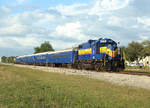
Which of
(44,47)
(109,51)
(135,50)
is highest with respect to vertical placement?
(44,47)

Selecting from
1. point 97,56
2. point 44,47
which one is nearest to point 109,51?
point 97,56

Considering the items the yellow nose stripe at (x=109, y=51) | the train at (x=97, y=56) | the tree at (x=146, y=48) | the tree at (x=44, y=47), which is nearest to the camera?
the yellow nose stripe at (x=109, y=51)

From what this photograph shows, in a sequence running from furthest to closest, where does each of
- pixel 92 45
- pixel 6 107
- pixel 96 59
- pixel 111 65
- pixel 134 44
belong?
pixel 134 44 → pixel 92 45 → pixel 96 59 → pixel 111 65 → pixel 6 107

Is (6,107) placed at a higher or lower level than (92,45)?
lower

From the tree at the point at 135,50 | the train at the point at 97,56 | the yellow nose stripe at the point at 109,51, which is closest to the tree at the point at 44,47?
the tree at the point at 135,50

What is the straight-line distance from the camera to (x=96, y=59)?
2255cm

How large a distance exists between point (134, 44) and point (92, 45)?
125 ft

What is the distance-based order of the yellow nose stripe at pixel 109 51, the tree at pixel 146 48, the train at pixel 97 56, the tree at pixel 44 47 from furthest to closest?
the tree at pixel 44 47 → the tree at pixel 146 48 → the train at pixel 97 56 → the yellow nose stripe at pixel 109 51

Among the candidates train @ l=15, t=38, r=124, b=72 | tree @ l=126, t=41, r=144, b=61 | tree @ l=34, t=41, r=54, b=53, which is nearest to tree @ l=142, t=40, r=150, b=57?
tree @ l=126, t=41, r=144, b=61

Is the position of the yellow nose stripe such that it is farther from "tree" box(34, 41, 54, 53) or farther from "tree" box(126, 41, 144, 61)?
"tree" box(34, 41, 54, 53)

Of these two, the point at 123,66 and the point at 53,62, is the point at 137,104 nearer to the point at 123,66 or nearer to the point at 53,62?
the point at 123,66

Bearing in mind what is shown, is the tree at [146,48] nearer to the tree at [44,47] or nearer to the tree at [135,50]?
the tree at [135,50]

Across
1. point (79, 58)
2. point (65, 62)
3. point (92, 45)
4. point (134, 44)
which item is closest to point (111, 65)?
point (92, 45)

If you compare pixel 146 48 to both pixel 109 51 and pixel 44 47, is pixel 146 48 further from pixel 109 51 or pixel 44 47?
pixel 44 47
